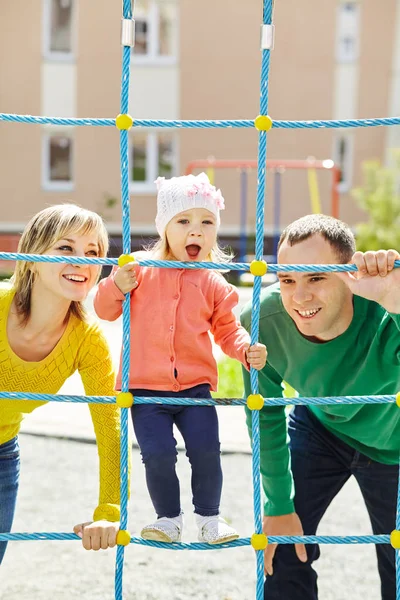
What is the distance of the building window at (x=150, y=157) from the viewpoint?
49.3ft

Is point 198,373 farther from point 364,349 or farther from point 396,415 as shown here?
point 396,415

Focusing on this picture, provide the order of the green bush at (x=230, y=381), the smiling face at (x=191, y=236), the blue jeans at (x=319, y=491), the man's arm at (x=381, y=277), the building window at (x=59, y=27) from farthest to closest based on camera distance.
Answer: the building window at (x=59, y=27), the green bush at (x=230, y=381), the blue jeans at (x=319, y=491), the smiling face at (x=191, y=236), the man's arm at (x=381, y=277)

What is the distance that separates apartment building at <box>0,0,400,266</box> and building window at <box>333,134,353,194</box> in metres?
0.05

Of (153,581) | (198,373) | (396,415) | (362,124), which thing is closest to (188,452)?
(198,373)

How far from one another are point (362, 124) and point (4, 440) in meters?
1.22

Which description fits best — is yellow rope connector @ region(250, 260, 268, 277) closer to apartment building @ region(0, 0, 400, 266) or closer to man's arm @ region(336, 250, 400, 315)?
man's arm @ region(336, 250, 400, 315)

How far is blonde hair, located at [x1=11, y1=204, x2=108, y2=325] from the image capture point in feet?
7.15

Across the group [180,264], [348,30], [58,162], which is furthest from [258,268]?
[348,30]

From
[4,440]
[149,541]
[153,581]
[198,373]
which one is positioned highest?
[198,373]

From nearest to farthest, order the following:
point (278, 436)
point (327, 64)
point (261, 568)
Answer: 1. point (261, 568)
2. point (278, 436)
3. point (327, 64)

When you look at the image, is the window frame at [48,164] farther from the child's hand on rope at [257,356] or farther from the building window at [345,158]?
the child's hand on rope at [257,356]

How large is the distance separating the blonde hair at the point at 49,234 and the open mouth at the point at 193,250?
0.21 m

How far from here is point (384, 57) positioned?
1488cm

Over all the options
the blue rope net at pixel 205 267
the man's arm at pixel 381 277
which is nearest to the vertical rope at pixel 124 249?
the blue rope net at pixel 205 267
